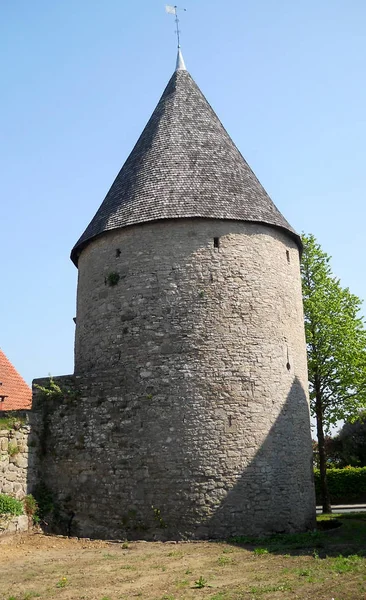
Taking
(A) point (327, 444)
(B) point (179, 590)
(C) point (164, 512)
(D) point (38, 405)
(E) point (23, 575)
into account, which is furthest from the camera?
(A) point (327, 444)

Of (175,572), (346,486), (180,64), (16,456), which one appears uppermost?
(180,64)

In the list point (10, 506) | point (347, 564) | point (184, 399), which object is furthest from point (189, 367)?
point (347, 564)

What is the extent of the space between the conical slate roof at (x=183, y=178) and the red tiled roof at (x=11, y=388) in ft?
25.5

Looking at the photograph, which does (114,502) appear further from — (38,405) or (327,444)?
(327,444)

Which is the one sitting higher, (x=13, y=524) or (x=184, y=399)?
(x=184, y=399)

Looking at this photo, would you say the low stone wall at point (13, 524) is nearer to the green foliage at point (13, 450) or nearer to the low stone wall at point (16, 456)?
the low stone wall at point (16, 456)

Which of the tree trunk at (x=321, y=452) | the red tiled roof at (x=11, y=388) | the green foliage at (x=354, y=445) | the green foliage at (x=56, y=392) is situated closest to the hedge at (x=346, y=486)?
the green foliage at (x=354, y=445)

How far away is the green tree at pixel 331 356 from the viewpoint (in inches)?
817

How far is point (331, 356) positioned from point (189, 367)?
9.36 m

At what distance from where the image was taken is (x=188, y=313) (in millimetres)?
13797

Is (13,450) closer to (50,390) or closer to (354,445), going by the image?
(50,390)

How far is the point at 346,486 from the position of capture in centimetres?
2906

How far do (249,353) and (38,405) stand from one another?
555 cm

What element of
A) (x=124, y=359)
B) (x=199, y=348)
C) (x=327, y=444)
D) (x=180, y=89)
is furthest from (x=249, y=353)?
(x=327, y=444)
